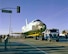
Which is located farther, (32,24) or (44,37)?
(32,24)

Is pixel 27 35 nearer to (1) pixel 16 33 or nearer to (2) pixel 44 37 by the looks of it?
(1) pixel 16 33

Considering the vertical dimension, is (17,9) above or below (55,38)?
above

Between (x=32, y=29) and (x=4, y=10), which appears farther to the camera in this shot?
(x=32, y=29)

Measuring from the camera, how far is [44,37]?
6962cm

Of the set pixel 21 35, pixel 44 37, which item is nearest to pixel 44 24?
pixel 44 37

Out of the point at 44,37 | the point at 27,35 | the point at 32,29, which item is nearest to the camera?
the point at 44,37

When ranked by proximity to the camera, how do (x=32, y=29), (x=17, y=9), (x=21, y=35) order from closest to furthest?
1. (x=17, y=9)
2. (x=32, y=29)
3. (x=21, y=35)

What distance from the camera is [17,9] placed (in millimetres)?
35969

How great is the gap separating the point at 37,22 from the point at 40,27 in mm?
3557

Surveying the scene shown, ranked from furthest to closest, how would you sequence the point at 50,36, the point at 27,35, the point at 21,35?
1. the point at 21,35
2. the point at 27,35
3. the point at 50,36

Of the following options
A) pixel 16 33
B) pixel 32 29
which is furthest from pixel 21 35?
pixel 32 29

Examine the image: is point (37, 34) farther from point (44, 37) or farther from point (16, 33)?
point (16, 33)

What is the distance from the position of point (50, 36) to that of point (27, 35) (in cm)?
3980

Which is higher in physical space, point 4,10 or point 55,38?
point 4,10
